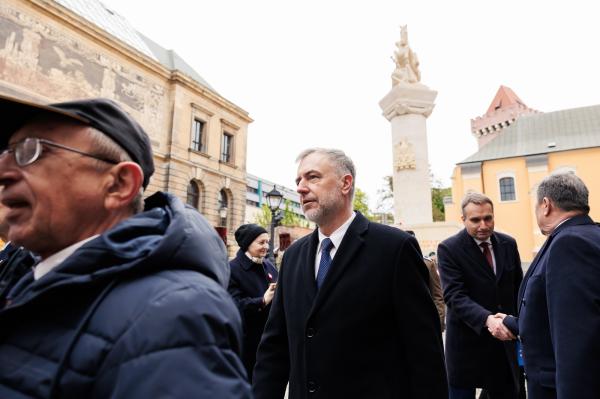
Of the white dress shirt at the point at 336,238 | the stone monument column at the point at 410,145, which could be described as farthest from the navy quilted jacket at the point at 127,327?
the stone monument column at the point at 410,145

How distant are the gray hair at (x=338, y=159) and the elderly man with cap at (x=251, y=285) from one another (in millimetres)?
1728

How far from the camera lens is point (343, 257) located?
2293mm

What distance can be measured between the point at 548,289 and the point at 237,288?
10.1 ft

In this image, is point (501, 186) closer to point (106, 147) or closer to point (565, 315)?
point (565, 315)

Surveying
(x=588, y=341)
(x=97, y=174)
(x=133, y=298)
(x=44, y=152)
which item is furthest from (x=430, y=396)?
(x=44, y=152)

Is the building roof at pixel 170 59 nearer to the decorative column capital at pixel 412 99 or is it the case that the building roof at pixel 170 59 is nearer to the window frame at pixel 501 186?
the decorative column capital at pixel 412 99

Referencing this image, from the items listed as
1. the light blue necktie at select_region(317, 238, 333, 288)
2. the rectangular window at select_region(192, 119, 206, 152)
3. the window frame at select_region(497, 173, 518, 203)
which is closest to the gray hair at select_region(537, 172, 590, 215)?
the light blue necktie at select_region(317, 238, 333, 288)

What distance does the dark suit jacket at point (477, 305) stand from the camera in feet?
10.9

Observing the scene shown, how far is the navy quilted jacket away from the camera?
2.61 feet

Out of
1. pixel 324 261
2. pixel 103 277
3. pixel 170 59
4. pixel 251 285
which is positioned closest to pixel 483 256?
pixel 324 261

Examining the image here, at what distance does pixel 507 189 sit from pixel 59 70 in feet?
114

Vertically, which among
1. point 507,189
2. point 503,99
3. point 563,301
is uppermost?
point 503,99

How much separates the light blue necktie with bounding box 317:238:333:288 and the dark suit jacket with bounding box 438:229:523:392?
1.67 m

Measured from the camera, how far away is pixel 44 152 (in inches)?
41.6
